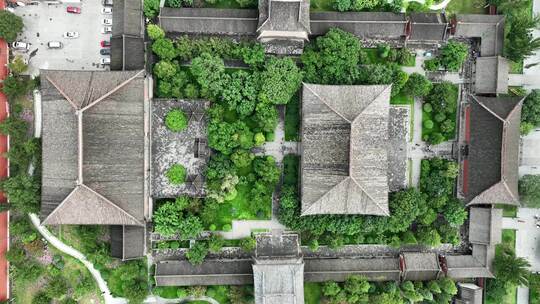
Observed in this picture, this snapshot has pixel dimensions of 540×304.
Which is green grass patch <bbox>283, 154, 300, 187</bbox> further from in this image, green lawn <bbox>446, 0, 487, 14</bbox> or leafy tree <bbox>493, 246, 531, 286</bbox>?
leafy tree <bbox>493, 246, 531, 286</bbox>

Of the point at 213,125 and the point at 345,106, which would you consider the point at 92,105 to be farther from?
the point at 345,106

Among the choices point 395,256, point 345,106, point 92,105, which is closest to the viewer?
point 92,105

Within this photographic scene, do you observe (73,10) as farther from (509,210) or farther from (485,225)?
(509,210)

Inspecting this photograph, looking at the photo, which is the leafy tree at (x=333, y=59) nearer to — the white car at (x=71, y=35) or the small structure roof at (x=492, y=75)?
the small structure roof at (x=492, y=75)

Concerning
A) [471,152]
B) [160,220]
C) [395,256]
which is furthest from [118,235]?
[471,152]

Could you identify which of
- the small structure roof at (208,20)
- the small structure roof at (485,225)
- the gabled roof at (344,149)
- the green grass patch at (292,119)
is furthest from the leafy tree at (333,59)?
the small structure roof at (485,225)

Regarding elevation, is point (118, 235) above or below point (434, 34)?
below

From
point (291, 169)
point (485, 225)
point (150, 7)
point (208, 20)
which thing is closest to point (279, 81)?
point (291, 169)
